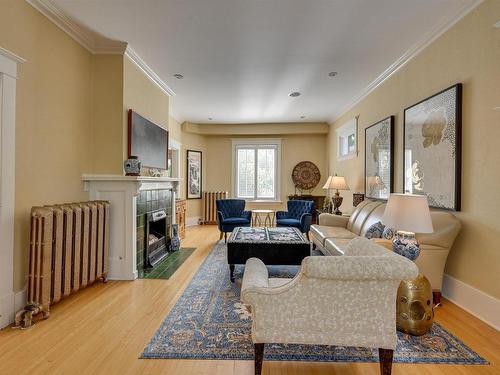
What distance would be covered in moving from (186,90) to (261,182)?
3.57 m

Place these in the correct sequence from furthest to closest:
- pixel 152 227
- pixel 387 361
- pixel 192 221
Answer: pixel 192 221
pixel 152 227
pixel 387 361

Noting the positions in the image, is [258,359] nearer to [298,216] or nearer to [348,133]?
[298,216]

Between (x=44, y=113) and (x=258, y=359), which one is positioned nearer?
(x=258, y=359)

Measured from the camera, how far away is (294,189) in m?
7.32

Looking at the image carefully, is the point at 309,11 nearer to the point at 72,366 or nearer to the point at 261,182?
the point at 72,366

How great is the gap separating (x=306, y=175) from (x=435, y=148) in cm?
446

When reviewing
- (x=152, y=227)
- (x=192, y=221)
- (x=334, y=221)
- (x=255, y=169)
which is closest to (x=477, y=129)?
(x=334, y=221)

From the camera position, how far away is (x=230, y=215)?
18.3 ft

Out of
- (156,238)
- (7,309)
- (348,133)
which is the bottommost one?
(7,309)

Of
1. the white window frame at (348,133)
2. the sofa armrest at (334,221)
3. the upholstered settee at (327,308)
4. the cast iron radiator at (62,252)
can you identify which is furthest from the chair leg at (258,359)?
the white window frame at (348,133)

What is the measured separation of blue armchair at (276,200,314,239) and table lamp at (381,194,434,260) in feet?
8.77

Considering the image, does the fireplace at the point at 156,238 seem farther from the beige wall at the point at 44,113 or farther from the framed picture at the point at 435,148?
Answer: the framed picture at the point at 435,148

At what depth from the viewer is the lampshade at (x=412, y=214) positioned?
2.08m

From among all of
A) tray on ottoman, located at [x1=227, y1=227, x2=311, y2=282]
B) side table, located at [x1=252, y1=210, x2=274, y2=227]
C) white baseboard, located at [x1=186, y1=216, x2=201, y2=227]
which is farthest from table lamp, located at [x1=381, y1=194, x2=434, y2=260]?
white baseboard, located at [x1=186, y1=216, x2=201, y2=227]
